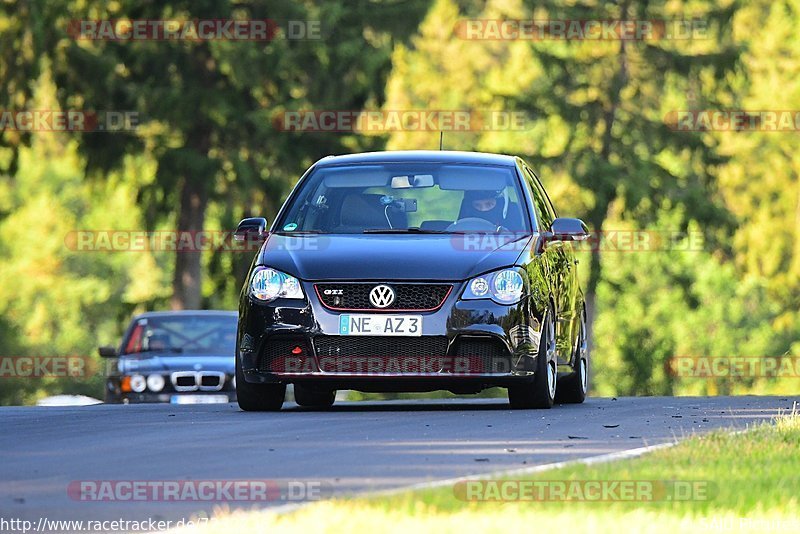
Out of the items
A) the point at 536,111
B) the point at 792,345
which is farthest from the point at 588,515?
the point at 792,345

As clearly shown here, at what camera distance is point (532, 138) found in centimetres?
6969

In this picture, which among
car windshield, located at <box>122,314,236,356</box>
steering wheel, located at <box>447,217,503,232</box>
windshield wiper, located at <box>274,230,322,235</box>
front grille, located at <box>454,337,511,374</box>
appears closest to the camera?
front grille, located at <box>454,337,511,374</box>

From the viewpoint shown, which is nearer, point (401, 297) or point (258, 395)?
point (401, 297)

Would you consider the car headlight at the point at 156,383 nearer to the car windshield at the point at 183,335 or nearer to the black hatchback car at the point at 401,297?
the car windshield at the point at 183,335

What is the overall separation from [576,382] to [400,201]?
262cm

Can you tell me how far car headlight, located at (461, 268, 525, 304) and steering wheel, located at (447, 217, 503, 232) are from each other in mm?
751

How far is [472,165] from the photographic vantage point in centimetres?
1535

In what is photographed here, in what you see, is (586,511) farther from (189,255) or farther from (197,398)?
(189,255)

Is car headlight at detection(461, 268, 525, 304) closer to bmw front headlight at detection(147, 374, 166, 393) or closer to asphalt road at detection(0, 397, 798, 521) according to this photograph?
asphalt road at detection(0, 397, 798, 521)

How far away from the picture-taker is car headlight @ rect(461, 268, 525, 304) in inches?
539

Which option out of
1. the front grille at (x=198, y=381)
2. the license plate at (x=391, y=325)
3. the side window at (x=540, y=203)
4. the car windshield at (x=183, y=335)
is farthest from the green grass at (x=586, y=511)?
the car windshield at (x=183, y=335)

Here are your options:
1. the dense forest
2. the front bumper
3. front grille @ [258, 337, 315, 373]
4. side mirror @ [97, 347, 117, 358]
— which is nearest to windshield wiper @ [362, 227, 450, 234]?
the front bumper

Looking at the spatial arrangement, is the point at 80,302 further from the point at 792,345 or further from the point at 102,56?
the point at 102,56

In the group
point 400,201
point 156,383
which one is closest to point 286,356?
point 400,201
